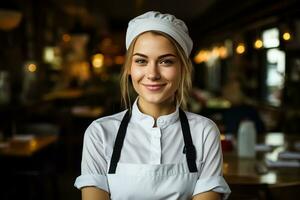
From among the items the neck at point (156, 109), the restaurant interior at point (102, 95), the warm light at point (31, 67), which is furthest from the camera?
the warm light at point (31, 67)

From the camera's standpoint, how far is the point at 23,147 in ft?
14.6

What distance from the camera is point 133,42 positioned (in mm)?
1566

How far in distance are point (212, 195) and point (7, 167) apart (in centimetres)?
393

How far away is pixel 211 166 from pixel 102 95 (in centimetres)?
1087

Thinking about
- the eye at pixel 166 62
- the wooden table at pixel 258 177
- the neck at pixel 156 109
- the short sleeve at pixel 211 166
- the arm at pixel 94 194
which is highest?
the eye at pixel 166 62

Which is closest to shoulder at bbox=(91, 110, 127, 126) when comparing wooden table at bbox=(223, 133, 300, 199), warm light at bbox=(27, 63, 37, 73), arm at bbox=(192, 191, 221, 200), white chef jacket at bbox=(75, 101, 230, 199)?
white chef jacket at bbox=(75, 101, 230, 199)

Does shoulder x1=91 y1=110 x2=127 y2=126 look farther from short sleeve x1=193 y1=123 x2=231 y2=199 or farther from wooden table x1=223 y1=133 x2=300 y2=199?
wooden table x1=223 y1=133 x2=300 y2=199

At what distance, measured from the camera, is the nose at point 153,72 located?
1514 mm

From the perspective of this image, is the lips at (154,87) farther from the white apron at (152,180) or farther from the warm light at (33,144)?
the warm light at (33,144)

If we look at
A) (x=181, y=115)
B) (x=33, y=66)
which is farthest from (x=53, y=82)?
(x=181, y=115)

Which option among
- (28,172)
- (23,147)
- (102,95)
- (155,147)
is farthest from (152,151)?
(102,95)

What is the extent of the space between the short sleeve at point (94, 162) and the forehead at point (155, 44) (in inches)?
11.4

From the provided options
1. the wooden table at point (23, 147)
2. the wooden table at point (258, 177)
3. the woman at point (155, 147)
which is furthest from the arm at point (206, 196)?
the wooden table at point (23, 147)

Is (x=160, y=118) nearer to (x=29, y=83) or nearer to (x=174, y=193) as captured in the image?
(x=174, y=193)
